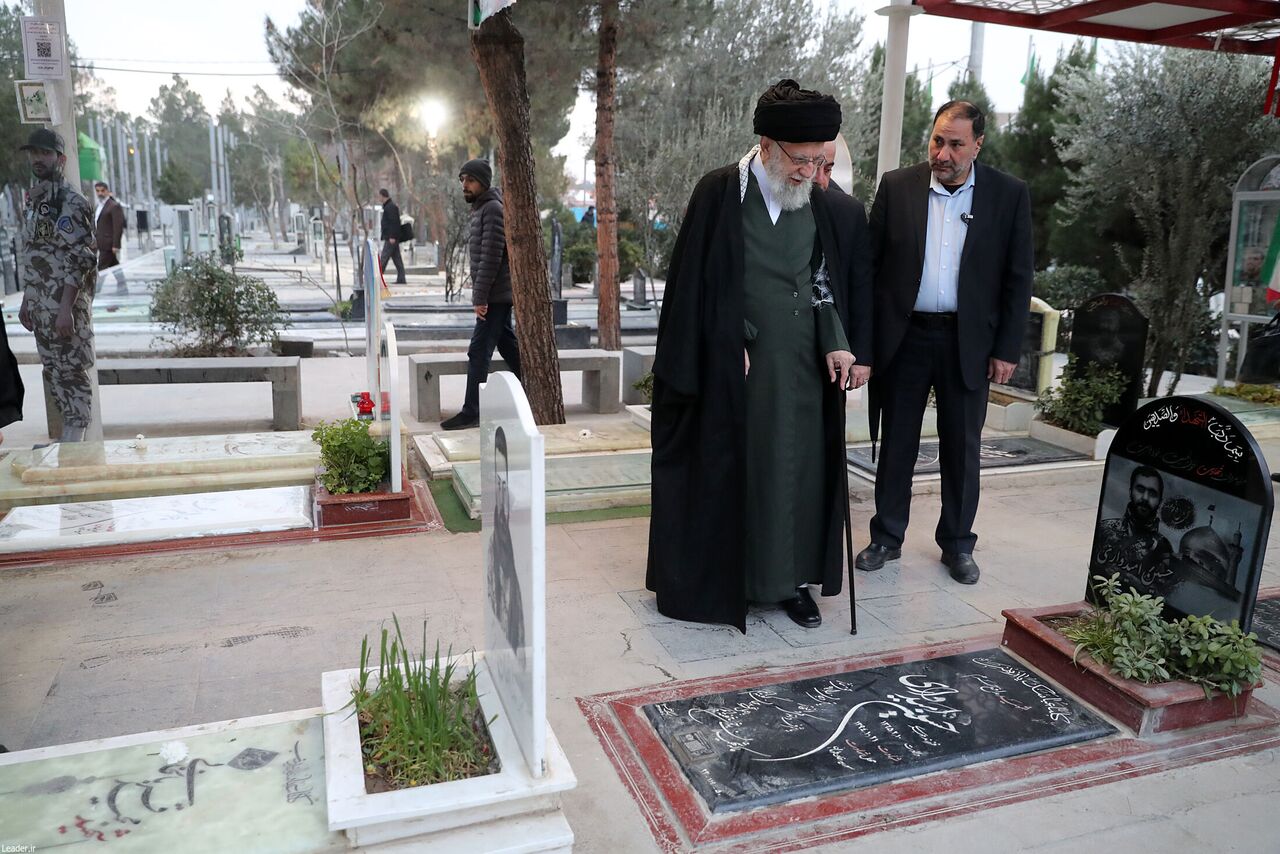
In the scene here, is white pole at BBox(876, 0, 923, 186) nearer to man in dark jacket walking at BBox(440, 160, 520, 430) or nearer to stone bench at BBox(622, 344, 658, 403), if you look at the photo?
stone bench at BBox(622, 344, 658, 403)

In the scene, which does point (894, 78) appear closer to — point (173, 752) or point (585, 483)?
point (585, 483)

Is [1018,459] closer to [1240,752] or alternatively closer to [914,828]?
[1240,752]

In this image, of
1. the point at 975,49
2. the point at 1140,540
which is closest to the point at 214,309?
the point at 1140,540

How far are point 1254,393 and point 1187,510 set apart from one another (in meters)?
5.14

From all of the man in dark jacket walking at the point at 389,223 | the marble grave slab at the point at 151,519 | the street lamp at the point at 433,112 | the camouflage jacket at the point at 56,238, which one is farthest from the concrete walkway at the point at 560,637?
the street lamp at the point at 433,112

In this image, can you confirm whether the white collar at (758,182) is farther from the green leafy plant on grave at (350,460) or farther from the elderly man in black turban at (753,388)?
the green leafy plant on grave at (350,460)

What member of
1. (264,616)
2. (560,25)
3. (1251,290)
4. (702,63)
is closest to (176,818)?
(264,616)

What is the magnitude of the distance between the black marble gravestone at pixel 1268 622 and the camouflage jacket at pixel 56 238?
20.8ft

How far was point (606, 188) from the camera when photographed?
1209 centimetres

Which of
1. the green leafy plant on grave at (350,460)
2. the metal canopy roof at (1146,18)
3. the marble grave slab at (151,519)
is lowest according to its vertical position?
the marble grave slab at (151,519)

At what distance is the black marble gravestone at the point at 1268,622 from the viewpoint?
3.54m

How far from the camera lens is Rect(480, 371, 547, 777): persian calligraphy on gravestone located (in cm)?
194

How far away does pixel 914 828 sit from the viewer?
8.00 ft

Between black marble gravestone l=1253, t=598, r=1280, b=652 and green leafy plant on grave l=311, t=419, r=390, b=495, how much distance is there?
3.81 metres
